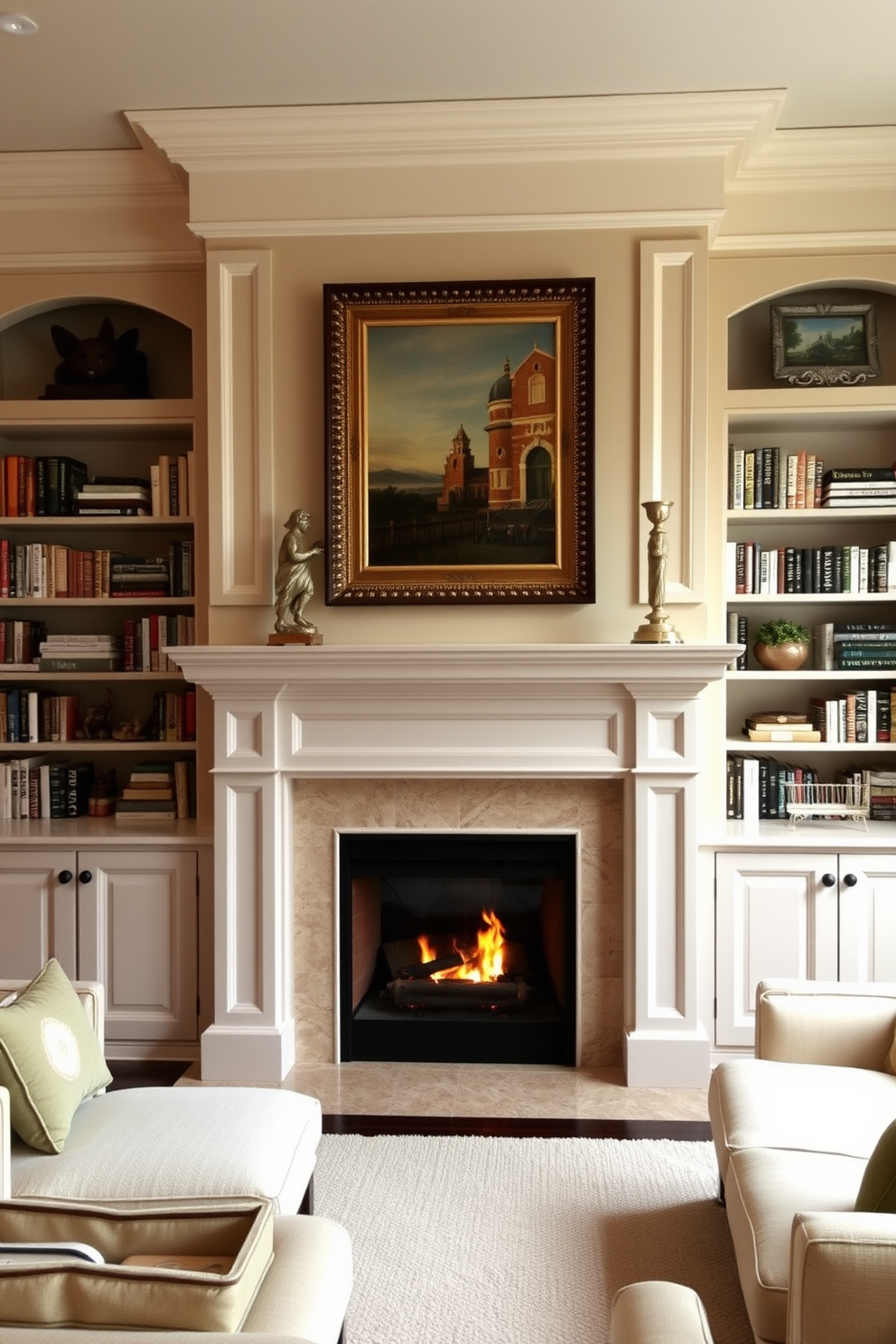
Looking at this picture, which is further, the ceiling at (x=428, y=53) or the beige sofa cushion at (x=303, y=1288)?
the ceiling at (x=428, y=53)

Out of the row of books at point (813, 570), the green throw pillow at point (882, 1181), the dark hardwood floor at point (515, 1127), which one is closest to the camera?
the green throw pillow at point (882, 1181)

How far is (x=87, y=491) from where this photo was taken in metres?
3.98

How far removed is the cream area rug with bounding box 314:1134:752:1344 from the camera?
226 centimetres

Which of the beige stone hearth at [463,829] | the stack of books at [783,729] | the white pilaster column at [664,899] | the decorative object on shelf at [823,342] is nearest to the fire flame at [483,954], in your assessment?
the beige stone hearth at [463,829]

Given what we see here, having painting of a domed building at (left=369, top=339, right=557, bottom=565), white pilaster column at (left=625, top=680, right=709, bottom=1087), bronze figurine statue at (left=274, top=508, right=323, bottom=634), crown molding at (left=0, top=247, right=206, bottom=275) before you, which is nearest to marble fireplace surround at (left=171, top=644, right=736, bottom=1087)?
white pilaster column at (left=625, top=680, right=709, bottom=1087)

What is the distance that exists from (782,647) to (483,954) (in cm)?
155

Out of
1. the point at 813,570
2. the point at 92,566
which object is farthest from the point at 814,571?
the point at 92,566

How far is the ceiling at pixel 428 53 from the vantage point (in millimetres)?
2930

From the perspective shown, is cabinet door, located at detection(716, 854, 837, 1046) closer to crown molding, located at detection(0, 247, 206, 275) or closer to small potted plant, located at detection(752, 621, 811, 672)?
small potted plant, located at detection(752, 621, 811, 672)

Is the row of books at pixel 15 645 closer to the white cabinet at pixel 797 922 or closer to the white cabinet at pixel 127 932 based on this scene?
the white cabinet at pixel 127 932

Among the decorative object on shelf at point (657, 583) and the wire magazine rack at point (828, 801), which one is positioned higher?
the decorative object on shelf at point (657, 583)

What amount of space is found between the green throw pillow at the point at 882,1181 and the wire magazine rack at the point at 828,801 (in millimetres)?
2125

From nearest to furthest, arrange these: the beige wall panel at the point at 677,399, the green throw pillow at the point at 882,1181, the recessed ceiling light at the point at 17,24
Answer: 1. the green throw pillow at the point at 882,1181
2. the recessed ceiling light at the point at 17,24
3. the beige wall panel at the point at 677,399

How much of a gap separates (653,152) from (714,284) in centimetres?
52
